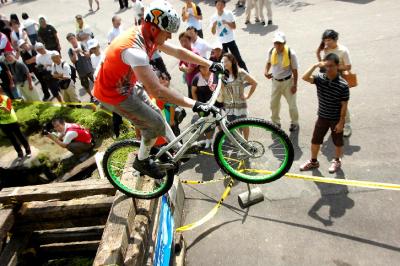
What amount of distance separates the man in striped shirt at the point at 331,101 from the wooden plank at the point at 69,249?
16.1 feet

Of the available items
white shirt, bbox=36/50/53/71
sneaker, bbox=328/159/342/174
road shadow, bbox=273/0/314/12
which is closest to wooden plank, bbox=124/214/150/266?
sneaker, bbox=328/159/342/174

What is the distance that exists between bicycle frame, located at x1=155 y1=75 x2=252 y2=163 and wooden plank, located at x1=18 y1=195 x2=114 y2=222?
1.78 metres

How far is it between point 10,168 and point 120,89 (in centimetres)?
712

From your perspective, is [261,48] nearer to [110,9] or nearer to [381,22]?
[381,22]

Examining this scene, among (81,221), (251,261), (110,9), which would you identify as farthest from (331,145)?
(110,9)

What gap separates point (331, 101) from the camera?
675 centimetres

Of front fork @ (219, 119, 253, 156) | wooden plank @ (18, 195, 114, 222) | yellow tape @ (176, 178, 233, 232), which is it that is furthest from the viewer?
yellow tape @ (176, 178, 233, 232)

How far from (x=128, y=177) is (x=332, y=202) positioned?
12.5 feet

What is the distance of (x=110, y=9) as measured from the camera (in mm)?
21406

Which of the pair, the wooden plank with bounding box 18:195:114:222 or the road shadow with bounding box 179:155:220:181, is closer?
the wooden plank with bounding box 18:195:114:222

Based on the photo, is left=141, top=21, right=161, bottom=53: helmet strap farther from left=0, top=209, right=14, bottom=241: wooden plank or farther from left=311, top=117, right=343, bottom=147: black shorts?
left=311, top=117, right=343, bottom=147: black shorts

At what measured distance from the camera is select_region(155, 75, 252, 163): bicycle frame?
4.10 meters

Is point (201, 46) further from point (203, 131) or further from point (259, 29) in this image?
point (259, 29)

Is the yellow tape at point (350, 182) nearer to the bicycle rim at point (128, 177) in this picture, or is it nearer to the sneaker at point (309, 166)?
the sneaker at point (309, 166)
